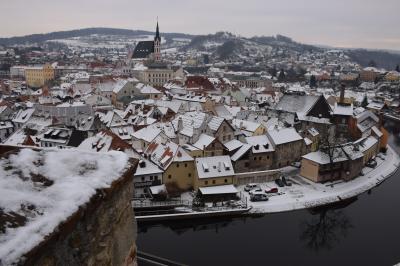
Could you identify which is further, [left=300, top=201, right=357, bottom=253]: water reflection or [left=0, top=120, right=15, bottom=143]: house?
[left=0, top=120, right=15, bottom=143]: house

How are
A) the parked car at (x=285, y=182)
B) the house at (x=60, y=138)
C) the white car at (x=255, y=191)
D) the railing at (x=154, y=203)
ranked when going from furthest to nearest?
the house at (x=60, y=138) < the parked car at (x=285, y=182) < the white car at (x=255, y=191) < the railing at (x=154, y=203)

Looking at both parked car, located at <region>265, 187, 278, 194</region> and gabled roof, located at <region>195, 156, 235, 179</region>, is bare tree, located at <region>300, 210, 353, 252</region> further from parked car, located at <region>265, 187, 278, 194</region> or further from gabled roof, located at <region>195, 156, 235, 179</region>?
gabled roof, located at <region>195, 156, 235, 179</region>

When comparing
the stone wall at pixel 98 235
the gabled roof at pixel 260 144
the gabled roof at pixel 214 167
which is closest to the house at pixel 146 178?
the gabled roof at pixel 214 167

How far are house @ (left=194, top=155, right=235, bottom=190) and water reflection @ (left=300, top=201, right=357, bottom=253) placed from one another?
6062mm

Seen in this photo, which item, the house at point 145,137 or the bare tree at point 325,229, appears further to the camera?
the house at point 145,137

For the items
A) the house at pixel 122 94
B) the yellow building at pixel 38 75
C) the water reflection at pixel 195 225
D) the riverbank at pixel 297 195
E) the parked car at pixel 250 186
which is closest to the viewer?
the water reflection at pixel 195 225

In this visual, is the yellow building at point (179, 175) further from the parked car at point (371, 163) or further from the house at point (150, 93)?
the house at point (150, 93)

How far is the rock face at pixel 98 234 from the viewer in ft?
8.42

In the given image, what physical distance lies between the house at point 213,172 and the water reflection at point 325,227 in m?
6.06

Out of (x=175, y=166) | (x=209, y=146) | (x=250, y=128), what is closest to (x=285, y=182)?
(x=209, y=146)

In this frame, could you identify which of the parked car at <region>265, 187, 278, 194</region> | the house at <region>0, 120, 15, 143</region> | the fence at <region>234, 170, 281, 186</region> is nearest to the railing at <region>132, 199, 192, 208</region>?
the fence at <region>234, 170, 281, 186</region>

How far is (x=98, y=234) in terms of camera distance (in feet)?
10.3

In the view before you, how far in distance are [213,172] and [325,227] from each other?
8.20 m

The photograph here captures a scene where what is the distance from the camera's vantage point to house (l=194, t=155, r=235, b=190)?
25.6m
